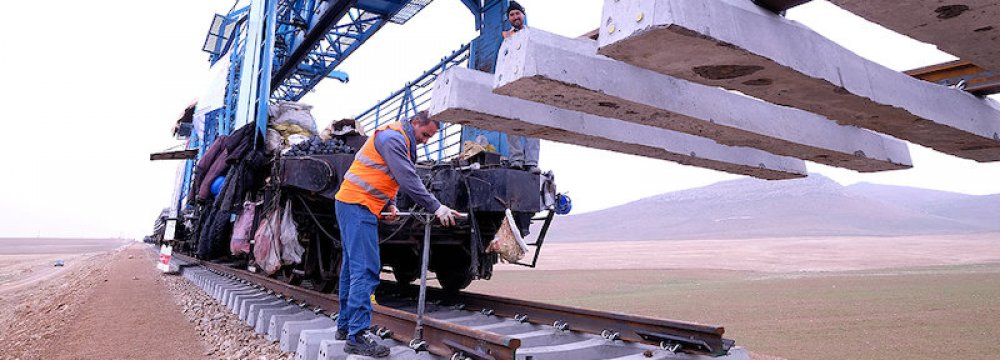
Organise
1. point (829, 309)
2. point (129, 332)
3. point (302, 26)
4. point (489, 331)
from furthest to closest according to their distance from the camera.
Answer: point (302, 26) < point (829, 309) < point (129, 332) < point (489, 331)

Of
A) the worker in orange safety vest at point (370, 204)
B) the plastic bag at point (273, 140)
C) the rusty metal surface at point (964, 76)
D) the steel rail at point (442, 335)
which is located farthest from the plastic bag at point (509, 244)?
the rusty metal surface at point (964, 76)

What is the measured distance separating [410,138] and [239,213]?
3.71 meters

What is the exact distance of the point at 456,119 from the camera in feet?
14.2

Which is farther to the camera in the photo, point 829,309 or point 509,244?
point 829,309

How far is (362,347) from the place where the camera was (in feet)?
10.3

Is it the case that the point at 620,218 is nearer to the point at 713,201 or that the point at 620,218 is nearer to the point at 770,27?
the point at 713,201

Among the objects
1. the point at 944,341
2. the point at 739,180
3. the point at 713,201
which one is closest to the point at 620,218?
the point at 713,201

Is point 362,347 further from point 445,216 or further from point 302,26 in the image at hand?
point 302,26

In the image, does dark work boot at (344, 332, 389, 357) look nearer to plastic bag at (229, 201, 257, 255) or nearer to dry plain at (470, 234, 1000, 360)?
plastic bag at (229, 201, 257, 255)

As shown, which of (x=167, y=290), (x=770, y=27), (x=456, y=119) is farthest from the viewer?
(x=167, y=290)


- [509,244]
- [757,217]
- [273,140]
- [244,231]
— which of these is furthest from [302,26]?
[757,217]

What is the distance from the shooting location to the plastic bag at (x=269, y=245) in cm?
509

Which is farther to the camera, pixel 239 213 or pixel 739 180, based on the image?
pixel 739 180

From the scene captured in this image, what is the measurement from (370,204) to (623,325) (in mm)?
1889
